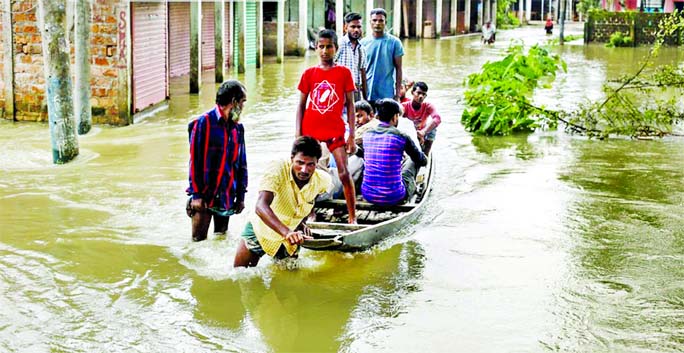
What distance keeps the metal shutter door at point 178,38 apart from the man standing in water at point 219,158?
1460 centimetres

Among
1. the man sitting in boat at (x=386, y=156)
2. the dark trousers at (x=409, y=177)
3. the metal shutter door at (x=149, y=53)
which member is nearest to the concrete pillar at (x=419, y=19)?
the metal shutter door at (x=149, y=53)

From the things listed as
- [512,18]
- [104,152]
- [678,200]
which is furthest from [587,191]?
[512,18]

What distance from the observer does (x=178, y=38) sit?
2245 centimetres

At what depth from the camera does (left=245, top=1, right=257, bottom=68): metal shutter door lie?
1017 inches

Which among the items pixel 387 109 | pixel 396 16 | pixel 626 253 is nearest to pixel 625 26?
pixel 396 16

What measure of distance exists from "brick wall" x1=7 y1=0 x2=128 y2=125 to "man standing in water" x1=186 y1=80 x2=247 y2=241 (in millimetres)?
7351

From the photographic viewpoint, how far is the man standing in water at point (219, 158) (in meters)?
7.31

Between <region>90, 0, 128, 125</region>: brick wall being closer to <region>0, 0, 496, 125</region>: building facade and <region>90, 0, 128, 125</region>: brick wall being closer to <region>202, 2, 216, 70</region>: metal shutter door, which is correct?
<region>0, 0, 496, 125</region>: building facade

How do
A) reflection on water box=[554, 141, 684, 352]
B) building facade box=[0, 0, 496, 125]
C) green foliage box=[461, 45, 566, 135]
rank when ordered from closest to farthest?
reflection on water box=[554, 141, 684, 352], building facade box=[0, 0, 496, 125], green foliage box=[461, 45, 566, 135]

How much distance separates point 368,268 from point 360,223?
2.49 ft

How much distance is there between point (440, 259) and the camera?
817 cm

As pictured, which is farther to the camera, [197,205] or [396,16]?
[396,16]

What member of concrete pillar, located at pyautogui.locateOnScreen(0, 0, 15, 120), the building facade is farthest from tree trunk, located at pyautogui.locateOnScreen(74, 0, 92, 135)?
concrete pillar, located at pyautogui.locateOnScreen(0, 0, 15, 120)

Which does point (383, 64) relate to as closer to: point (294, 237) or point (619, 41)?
point (294, 237)
